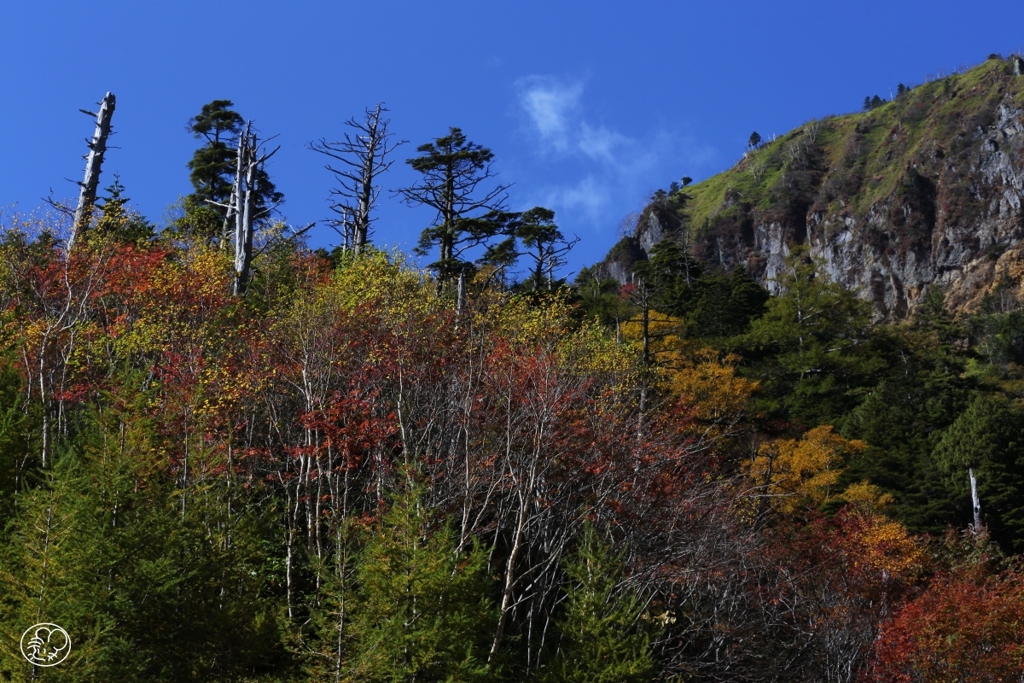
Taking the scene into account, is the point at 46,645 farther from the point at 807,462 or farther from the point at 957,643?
Result: the point at 807,462

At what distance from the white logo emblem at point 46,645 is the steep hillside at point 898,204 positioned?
284ft

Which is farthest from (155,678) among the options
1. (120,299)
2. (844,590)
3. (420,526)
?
(844,590)

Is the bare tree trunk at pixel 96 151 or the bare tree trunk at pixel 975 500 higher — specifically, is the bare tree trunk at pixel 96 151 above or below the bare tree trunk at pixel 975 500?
above

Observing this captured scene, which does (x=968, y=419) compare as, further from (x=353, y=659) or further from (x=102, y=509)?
(x=102, y=509)

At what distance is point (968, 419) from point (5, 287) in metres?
32.2

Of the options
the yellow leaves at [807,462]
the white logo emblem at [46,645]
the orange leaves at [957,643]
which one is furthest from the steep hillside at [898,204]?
the white logo emblem at [46,645]

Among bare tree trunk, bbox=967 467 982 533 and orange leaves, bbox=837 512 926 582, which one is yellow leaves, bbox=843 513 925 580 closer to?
orange leaves, bbox=837 512 926 582

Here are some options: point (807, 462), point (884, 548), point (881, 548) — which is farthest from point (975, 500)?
point (881, 548)

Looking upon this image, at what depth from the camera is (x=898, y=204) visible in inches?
4439

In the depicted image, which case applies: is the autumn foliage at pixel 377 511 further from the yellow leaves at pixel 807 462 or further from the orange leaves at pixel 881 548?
the yellow leaves at pixel 807 462

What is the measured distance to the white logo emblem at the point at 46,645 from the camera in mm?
9648

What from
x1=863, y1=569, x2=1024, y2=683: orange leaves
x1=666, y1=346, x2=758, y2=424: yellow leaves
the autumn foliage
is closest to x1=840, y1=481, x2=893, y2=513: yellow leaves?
the autumn foliage

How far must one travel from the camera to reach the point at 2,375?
1561cm

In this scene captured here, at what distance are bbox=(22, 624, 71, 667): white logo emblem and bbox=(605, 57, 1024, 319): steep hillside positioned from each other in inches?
3411
